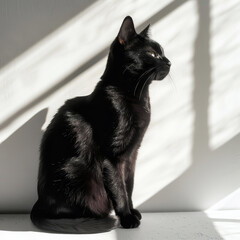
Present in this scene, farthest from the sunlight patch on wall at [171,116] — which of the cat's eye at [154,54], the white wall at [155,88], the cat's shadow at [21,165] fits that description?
the cat's shadow at [21,165]

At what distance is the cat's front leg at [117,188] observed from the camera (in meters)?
1.28

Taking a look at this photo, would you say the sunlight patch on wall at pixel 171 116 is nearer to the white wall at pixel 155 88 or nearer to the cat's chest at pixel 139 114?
the white wall at pixel 155 88

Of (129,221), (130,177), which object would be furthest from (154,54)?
(129,221)

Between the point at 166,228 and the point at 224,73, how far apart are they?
67 centimetres

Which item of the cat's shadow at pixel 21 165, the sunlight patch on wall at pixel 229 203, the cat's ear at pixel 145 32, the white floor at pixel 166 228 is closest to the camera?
the white floor at pixel 166 228

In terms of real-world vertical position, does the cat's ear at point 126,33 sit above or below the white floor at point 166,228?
above

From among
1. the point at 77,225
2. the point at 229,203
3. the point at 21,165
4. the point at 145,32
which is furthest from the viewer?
the point at 229,203

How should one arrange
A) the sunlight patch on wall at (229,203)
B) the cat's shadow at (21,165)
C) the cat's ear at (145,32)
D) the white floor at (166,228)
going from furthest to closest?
the sunlight patch on wall at (229,203)
the cat's shadow at (21,165)
the cat's ear at (145,32)
the white floor at (166,228)

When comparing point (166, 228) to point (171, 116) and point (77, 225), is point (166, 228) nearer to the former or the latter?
point (77, 225)

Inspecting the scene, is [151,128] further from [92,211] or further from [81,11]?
[81,11]

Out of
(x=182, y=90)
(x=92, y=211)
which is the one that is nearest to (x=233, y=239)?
(x=92, y=211)

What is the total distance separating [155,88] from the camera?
61.4 inches

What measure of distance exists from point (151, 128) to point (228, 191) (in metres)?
0.43

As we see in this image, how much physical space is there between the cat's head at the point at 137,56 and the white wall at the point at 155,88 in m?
0.22
